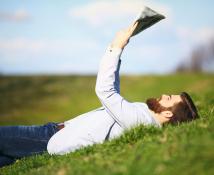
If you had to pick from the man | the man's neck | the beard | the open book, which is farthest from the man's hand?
the man's neck

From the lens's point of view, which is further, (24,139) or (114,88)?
(24,139)

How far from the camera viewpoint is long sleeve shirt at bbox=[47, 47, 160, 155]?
8.67 metres

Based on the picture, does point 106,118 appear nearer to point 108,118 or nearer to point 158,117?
point 108,118

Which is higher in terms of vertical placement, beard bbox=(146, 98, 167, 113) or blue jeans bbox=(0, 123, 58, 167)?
beard bbox=(146, 98, 167, 113)

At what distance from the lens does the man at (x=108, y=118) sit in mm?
8703

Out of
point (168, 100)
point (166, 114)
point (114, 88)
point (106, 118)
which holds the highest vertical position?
point (114, 88)

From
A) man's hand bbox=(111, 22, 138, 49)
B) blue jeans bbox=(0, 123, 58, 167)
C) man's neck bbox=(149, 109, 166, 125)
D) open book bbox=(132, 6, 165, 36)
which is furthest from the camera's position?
blue jeans bbox=(0, 123, 58, 167)

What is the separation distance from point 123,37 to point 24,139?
2.77 metres

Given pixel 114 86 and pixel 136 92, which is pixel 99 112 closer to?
pixel 114 86

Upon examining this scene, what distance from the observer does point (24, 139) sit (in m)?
9.40

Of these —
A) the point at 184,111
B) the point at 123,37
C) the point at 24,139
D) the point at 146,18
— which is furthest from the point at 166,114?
the point at 24,139

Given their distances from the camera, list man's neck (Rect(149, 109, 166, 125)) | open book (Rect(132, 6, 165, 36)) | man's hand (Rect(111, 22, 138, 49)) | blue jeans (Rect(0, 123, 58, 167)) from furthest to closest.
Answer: blue jeans (Rect(0, 123, 58, 167)), man's neck (Rect(149, 109, 166, 125)), man's hand (Rect(111, 22, 138, 49)), open book (Rect(132, 6, 165, 36))

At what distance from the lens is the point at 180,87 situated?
68.7 metres

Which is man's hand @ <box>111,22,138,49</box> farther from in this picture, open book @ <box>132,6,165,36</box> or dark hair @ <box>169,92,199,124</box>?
dark hair @ <box>169,92,199,124</box>
